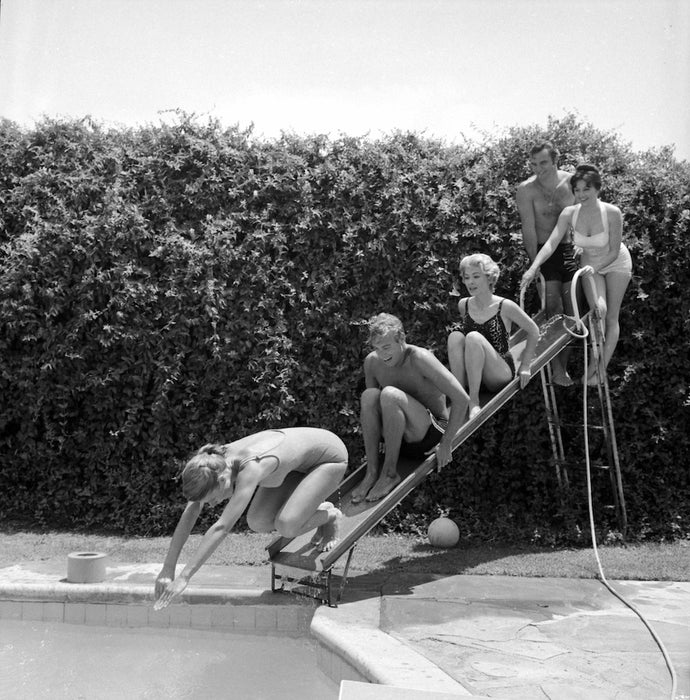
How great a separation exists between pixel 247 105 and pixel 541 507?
4.90 metres

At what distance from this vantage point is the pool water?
439cm

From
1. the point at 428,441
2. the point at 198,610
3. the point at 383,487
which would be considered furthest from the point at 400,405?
the point at 198,610

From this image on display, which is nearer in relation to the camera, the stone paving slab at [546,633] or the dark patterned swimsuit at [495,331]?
the stone paving slab at [546,633]

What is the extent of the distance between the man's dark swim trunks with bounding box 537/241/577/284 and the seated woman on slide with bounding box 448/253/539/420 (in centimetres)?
100

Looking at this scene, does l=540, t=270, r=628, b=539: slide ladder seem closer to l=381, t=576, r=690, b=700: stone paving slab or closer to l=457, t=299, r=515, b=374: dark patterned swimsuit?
l=457, t=299, r=515, b=374: dark patterned swimsuit

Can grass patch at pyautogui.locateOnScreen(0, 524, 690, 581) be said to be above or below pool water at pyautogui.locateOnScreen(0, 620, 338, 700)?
above

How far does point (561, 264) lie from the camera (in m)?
7.52

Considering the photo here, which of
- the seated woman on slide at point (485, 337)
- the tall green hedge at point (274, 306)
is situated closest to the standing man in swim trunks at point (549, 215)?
the tall green hedge at point (274, 306)

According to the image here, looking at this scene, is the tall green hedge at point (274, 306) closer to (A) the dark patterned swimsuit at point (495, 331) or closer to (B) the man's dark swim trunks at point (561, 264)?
(B) the man's dark swim trunks at point (561, 264)

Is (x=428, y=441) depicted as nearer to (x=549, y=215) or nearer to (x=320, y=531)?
(x=320, y=531)

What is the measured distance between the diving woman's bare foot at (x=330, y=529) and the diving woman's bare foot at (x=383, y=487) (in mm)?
327

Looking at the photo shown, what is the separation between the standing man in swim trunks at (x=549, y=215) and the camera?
7.32m

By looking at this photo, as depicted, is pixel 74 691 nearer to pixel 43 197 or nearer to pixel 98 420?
pixel 98 420

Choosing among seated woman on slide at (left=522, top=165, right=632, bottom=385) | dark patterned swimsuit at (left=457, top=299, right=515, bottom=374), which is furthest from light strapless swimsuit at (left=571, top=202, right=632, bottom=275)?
dark patterned swimsuit at (left=457, top=299, right=515, bottom=374)
